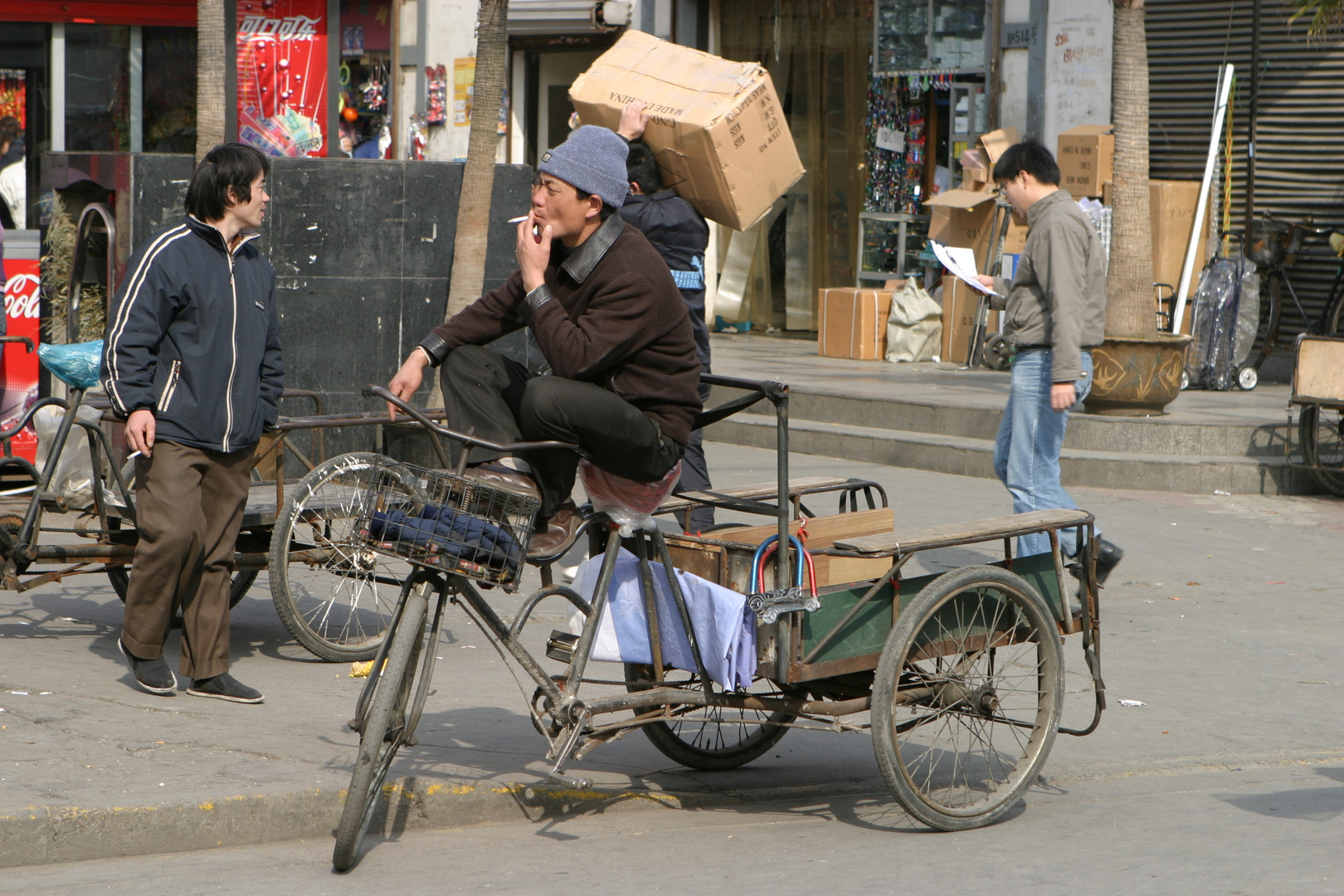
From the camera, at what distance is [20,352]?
9.63 meters

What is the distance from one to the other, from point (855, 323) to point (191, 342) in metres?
10.7

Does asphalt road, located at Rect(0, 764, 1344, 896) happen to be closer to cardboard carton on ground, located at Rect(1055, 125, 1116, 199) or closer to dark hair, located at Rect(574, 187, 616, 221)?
dark hair, located at Rect(574, 187, 616, 221)

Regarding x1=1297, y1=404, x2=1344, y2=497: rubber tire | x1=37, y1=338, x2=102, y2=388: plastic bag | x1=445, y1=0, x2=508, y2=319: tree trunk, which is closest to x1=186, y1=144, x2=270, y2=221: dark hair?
x1=37, y1=338, x2=102, y2=388: plastic bag

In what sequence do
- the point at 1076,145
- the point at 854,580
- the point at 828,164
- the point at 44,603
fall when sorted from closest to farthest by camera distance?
1. the point at 854,580
2. the point at 44,603
3. the point at 1076,145
4. the point at 828,164

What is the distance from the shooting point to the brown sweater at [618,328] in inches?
157

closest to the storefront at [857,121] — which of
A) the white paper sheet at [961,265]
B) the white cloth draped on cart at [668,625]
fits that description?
the white paper sheet at [961,265]

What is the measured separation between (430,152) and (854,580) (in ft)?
47.2

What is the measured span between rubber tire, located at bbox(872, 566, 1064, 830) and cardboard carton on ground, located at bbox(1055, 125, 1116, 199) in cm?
993

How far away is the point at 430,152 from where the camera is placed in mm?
17922

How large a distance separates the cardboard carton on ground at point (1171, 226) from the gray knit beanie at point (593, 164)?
10543 millimetres

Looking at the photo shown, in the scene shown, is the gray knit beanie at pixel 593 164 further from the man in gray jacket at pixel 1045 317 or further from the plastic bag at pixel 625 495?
the man in gray jacket at pixel 1045 317

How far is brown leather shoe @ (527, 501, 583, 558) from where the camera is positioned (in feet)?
13.7

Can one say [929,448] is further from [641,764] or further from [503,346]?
[641,764]

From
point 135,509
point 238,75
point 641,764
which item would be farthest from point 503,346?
point 238,75
